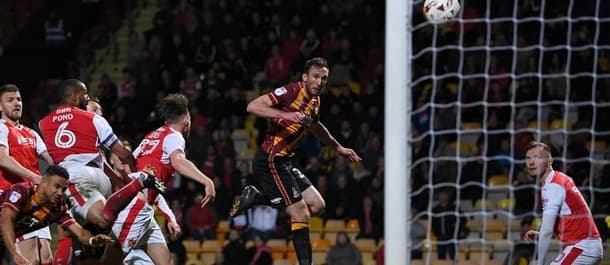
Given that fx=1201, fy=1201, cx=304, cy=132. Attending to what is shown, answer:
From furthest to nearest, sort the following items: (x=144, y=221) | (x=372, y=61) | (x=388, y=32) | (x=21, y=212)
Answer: (x=372, y=61) < (x=144, y=221) < (x=21, y=212) < (x=388, y=32)

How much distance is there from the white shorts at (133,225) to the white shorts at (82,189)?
0.78ft

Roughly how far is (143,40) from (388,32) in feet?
46.8

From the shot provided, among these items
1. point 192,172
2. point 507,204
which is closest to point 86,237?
point 192,172

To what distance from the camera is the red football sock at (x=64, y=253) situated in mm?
10408

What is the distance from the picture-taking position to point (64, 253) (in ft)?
34.3

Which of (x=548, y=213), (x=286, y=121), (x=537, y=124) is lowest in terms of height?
(x=548, y=213)

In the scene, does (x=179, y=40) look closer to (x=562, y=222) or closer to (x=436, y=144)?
(x=436, y=144)

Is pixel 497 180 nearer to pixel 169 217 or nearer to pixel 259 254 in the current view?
pixel 259 254

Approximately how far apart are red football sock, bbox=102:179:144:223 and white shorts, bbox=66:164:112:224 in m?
0.19

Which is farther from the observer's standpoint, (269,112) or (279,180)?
(279,180)

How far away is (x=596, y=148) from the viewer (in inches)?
636

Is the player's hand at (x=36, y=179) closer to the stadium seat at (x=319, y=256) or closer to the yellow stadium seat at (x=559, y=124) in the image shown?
the stadium seat at (x=319, y=256)

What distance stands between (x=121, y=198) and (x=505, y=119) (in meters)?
8.06

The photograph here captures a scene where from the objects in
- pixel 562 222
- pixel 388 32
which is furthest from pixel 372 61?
pixel 388 32
